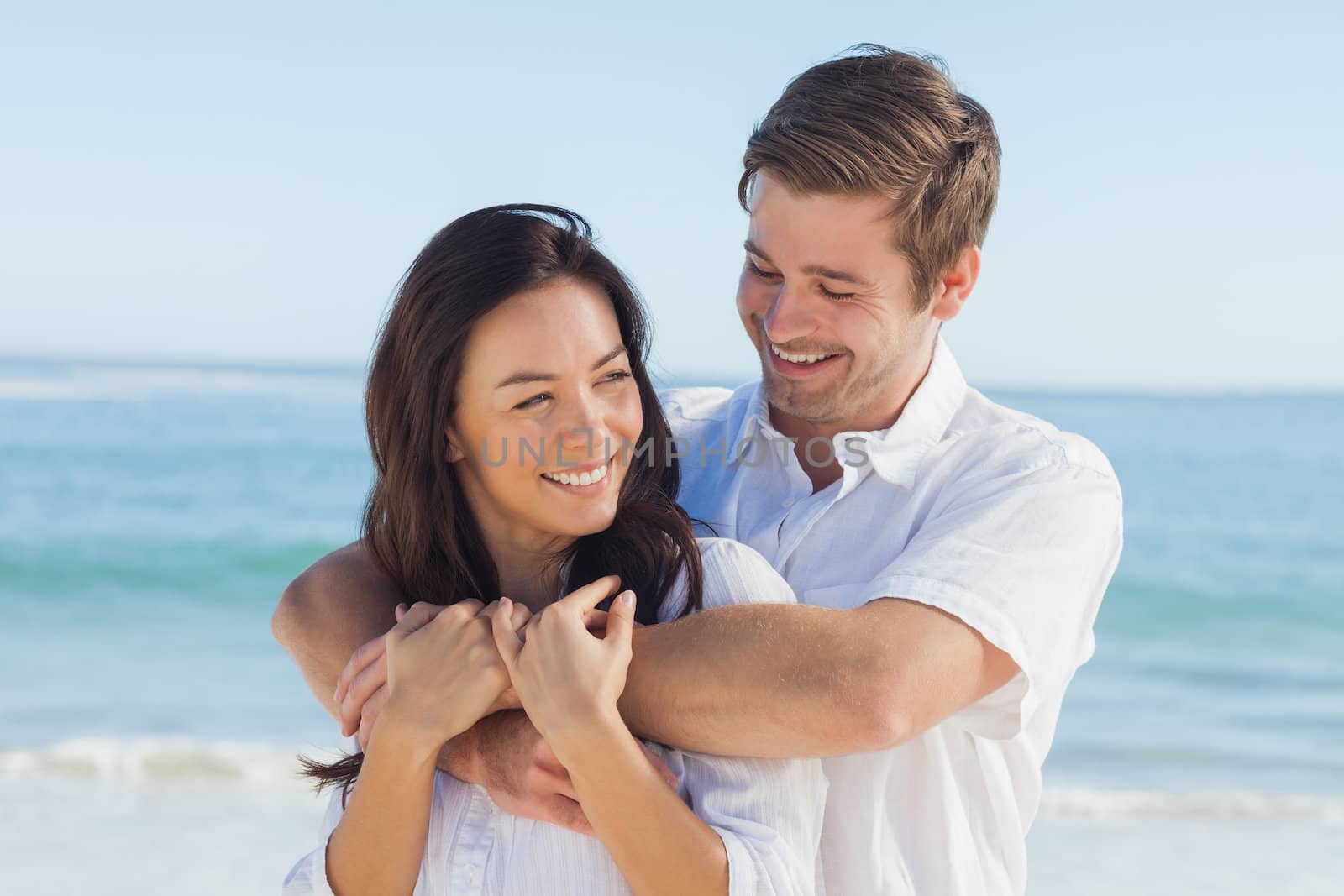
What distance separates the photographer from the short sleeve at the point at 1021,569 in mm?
2080

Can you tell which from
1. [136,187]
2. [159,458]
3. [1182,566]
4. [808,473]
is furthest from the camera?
[136,187]

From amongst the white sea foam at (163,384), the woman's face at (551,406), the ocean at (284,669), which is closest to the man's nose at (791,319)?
the woman's face at (551,406)

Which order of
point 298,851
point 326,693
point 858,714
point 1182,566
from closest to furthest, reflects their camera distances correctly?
point 858,714
point 326,693
point 298,851
point 1182,566

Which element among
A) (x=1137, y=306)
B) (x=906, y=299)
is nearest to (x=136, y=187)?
(x=1137, y=306)

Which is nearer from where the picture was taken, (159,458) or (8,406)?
(159,458)

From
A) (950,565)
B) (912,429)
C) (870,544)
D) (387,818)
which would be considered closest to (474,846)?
(387,818)

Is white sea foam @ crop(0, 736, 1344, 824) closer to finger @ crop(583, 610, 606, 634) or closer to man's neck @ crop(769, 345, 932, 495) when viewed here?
man's neck @ crop(769, 345, 932, 495)

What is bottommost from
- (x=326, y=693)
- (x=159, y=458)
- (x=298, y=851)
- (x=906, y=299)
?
(x=159, y=458)

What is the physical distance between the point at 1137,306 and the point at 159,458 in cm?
2164

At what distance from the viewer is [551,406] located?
87.8 inches

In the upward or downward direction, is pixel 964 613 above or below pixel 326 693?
above

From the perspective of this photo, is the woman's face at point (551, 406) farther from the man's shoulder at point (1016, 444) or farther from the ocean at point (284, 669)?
the ocean at point (284, 669)

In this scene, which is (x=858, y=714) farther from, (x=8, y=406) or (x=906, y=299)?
(x=8, y=406)

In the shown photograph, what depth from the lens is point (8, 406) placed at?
70.3 feet
